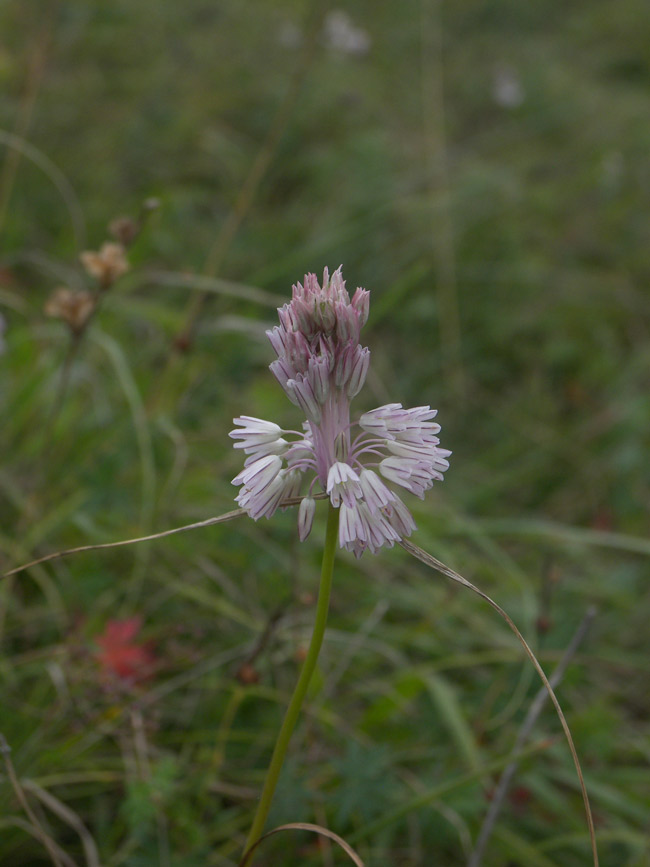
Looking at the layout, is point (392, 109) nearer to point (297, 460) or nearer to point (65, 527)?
point (65, 527)

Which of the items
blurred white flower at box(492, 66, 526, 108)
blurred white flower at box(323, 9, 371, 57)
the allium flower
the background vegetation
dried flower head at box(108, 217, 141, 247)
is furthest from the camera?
blurred white flower at box(492, 66, 526, 108)

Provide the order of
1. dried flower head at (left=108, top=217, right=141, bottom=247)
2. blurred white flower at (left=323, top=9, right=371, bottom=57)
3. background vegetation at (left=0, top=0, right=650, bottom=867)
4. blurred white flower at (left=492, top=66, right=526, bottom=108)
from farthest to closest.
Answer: blurred white flower at (left=492, top=66, right=526, bottom=108) → blurred white flower at (left=323, top=9, right=371, bottom=57) → dried flower head at (left=108, top=217, right=141, bottom=247) → background vegetation at (left=0, top=0, right=650, bottom=867)

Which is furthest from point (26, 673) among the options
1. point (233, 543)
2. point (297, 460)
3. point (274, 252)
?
point (274, 252)

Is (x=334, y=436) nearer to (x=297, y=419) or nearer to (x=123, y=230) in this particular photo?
(x=123, y=230)

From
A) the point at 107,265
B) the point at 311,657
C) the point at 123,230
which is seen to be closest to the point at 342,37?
the point at 123,230

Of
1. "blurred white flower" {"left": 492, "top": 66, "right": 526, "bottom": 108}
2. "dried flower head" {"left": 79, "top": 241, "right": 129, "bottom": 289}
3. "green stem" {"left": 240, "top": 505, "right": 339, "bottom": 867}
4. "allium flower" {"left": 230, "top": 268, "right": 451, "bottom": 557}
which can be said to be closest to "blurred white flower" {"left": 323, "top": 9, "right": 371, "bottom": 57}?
"blurred white flower" {"left": 492, "top": 66, "right": 526, "bottom": 108}

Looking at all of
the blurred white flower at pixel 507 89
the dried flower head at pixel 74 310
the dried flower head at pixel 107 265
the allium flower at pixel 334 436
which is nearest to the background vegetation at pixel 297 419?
the blurred white flower at pixel 507 89

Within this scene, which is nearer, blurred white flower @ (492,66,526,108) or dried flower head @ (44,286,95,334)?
dried flower head @ (44,286,95,334)

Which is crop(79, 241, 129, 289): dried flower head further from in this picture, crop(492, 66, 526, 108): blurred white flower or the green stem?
crop(492, 66, 526, 108): blurred white flower
